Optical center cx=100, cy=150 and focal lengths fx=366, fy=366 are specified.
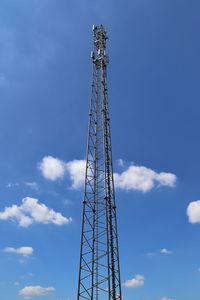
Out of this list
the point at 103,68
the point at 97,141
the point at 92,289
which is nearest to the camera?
the point at 92,289

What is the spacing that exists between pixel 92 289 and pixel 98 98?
25.2 m

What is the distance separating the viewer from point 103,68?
172 feet

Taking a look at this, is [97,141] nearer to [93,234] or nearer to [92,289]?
[93,234]

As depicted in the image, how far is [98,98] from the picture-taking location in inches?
2016

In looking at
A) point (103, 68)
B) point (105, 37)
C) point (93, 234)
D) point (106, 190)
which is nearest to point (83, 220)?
point (93, 234)

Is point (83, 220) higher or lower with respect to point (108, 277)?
higher

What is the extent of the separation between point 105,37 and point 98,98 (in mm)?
9912

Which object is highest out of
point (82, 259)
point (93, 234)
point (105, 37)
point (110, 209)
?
point (105, 37)

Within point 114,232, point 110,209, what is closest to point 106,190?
point 110,209

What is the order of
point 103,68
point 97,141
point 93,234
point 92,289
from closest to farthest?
point 92,289 → point 93,234 → point 97,141 → point 103,68

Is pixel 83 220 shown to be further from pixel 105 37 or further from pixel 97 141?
pixel 105 37

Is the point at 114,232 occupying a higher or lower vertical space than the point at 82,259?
higher

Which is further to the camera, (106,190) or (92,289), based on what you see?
(106,190)

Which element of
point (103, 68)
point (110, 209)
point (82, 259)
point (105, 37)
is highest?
point (105, 37)
